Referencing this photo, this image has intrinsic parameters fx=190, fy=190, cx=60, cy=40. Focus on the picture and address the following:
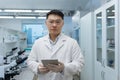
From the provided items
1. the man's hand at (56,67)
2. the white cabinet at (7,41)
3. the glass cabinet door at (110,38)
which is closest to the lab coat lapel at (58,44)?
Answer: the man's hand at (56,67)

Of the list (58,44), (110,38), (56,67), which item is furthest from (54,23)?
(110,38)

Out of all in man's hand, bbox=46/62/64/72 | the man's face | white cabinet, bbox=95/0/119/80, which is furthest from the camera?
white cabinet, bbox=95/0/119/80

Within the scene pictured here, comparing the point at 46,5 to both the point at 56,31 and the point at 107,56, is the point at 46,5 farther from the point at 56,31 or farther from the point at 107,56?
the point at 56,31

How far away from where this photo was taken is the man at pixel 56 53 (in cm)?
147

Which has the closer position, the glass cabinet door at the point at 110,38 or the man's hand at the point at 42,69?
the man's hand at the point at 42,69

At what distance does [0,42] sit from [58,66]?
2.63 m

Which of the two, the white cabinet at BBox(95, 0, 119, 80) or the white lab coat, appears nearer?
the white lab coat

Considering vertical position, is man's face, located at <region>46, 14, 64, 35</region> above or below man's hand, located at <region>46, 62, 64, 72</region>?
above

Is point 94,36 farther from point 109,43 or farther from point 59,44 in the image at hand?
point 59,44

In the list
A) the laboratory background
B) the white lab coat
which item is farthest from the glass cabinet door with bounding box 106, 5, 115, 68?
the white lab coat

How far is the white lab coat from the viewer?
1.49 meters

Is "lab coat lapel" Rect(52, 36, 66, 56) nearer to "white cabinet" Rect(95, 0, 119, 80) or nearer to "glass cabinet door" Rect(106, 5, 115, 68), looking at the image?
"white cabinet" Rect(95, 0, 119, 80)

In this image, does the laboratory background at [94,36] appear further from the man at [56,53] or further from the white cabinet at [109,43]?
the man at [56,53]

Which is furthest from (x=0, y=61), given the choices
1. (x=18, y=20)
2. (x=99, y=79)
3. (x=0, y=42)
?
(x=18, y=20)
